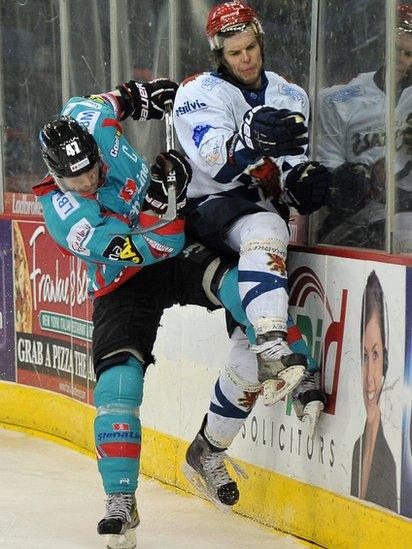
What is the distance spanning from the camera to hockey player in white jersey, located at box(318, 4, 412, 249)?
402 cm

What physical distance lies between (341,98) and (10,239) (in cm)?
282

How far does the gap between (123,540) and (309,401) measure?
701 millimetres

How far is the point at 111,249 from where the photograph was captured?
4.15 m

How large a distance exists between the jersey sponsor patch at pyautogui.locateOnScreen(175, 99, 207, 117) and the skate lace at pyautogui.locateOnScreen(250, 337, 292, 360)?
806 millimetres

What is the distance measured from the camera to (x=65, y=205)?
4.20 metres

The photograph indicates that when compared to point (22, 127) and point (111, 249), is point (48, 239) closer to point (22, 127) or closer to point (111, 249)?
point (22, 127)

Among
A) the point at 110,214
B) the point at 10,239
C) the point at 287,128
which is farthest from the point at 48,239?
the point at 287,128

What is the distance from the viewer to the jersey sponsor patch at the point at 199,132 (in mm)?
4258

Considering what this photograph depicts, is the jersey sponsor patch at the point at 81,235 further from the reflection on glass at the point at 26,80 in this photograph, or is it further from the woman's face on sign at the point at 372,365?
the reflection on glass at the point at 26,80

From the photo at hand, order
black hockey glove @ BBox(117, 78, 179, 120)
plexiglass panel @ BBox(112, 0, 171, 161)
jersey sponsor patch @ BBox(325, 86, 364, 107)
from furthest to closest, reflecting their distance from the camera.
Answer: plexiglass panel @ BBox(112, 0, 171, 161), black hockey glove @ BBox(117, 78, 179, 120), jersey sponsor patch @ BBox(325, 86, 364, 107)

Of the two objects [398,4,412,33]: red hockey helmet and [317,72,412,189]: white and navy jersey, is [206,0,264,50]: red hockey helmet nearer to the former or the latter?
[317,72,412,189]: white and navy jersey

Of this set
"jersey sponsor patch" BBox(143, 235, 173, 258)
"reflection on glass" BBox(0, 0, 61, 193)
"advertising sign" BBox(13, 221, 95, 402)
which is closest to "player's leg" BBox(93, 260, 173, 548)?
"jersey sponsor patch" BBox(143, 235, 173, 258)

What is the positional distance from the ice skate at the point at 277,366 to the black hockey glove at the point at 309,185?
0.55 m

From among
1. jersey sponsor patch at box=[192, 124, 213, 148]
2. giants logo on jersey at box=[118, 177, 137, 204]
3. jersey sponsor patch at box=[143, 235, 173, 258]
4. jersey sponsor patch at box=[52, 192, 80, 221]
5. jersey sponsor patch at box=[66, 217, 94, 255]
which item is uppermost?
jersey sponsor patch at box=[192, 124, 213, 148]
